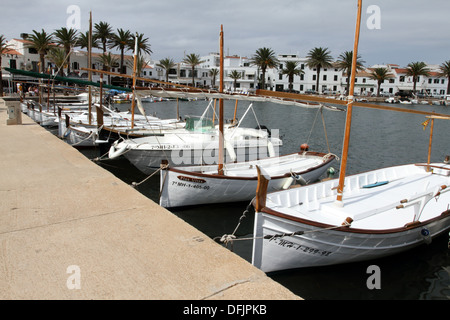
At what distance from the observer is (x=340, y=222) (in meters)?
8.09

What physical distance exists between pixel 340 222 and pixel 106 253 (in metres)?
5.66

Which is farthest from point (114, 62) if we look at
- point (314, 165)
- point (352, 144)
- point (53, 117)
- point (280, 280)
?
point (280, 280)

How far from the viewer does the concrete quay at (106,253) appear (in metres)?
3.62

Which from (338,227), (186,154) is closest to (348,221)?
(338,227)

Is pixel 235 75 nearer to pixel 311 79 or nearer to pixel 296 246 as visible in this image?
pixel 311 79

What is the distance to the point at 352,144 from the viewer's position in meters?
28.2

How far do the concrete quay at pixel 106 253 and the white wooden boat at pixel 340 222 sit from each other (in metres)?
2.18

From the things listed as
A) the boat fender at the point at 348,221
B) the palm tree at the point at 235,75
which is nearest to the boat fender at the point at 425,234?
the boat fender at the point at 348,221

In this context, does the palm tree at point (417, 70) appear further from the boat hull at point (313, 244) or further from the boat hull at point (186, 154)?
the boat hull at point (313, 244)

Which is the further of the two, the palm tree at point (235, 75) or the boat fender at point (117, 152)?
the palm tree at point (235, 75)

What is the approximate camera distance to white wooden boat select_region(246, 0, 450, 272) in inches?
265

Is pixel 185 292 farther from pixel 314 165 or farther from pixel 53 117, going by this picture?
pixel 53 117

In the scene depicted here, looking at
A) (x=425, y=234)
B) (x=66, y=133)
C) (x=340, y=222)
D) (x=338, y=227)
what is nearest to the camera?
(x=338, y=227)
